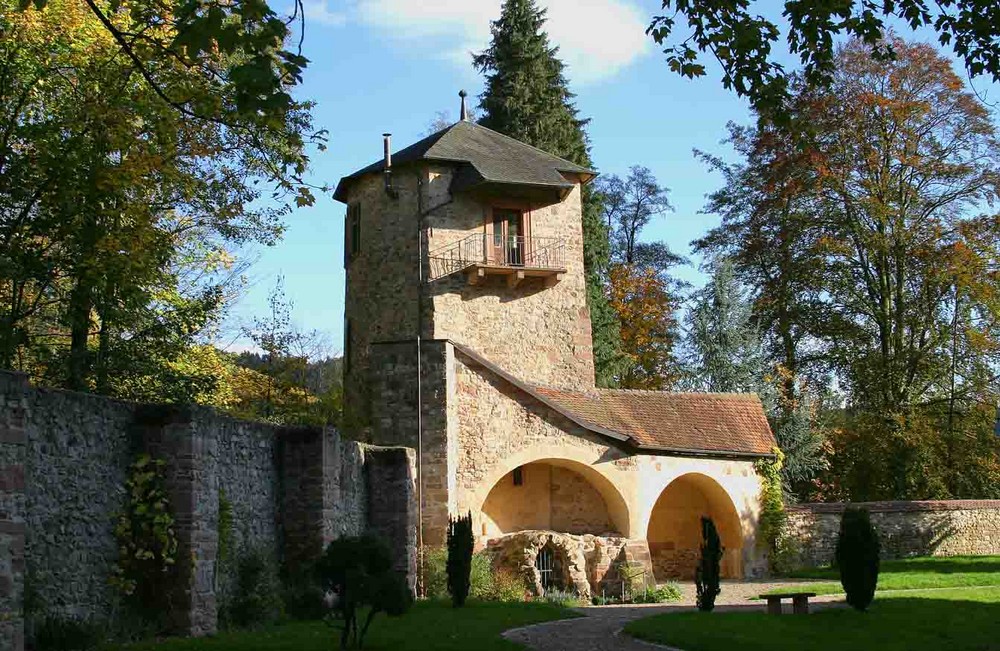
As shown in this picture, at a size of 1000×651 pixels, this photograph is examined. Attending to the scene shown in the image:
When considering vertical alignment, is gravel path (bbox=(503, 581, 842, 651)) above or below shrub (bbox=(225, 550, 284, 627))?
below

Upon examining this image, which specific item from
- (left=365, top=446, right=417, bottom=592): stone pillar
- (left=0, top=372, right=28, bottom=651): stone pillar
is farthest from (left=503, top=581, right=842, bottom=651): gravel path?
(left=0, top=372, right=28, bottom=651): stone pillar

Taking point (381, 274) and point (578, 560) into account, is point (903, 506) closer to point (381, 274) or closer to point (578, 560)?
point (578, 560)

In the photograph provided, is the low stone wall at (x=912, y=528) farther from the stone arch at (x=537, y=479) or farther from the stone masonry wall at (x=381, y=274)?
the stone masonry wall at (x=381, y=274)

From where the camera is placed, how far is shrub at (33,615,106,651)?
1252 cm

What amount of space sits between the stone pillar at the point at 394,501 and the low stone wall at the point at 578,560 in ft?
10.6

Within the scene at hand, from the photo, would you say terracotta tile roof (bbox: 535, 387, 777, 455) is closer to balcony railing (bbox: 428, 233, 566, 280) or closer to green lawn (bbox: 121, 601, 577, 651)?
balcony railing (bbox: 428, 233, 566, 280)

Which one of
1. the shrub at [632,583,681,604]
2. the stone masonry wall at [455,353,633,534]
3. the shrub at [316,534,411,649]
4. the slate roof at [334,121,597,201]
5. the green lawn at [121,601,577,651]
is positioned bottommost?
the shrub at [632,583,681,604]

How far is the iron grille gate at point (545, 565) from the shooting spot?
1017 inches

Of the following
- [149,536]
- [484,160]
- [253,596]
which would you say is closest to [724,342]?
[484,160]

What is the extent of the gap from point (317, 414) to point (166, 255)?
1324 centimetres

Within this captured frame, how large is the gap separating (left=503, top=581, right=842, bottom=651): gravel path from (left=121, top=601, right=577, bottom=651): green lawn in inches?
15.5

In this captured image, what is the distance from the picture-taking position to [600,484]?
92.3ft

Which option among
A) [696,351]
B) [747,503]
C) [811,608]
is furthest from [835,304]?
[811,608]

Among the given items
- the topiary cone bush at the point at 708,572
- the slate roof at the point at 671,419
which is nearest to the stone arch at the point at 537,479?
the slate roof at the point at 671,419
